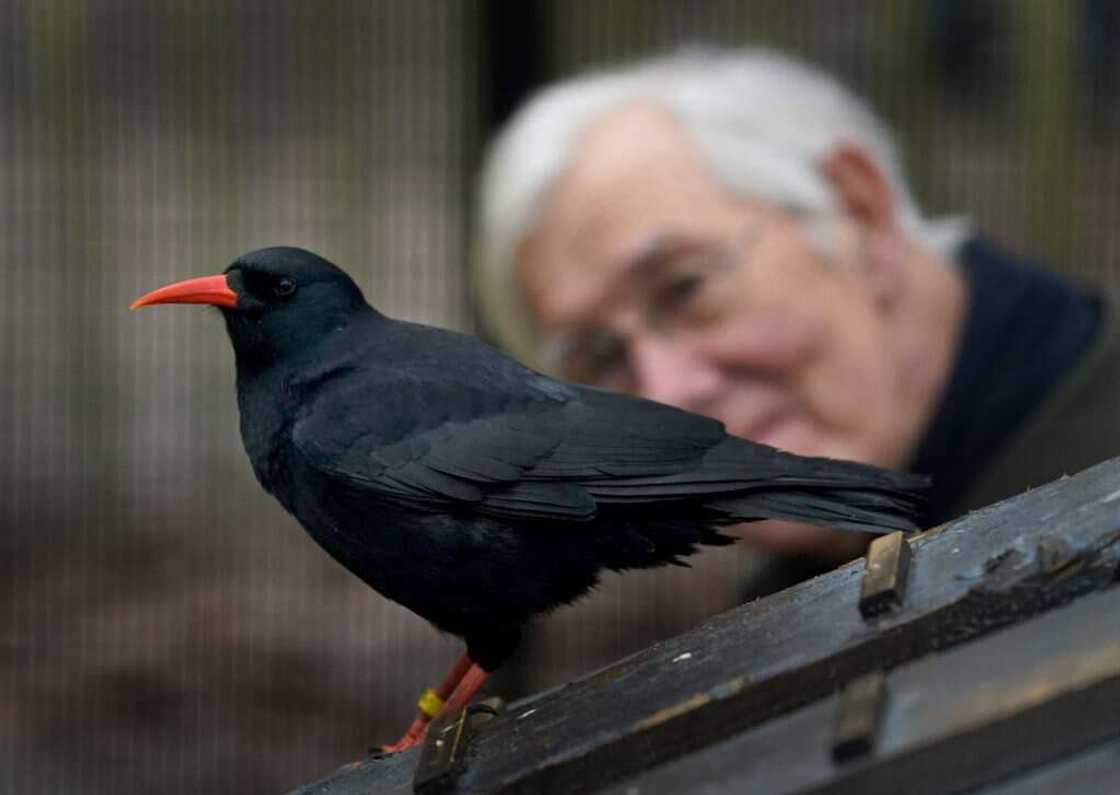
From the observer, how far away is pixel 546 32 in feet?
14.6

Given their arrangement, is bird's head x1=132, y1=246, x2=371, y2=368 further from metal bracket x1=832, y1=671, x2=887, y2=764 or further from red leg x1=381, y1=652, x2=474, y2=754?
metal bracket x1=832, y1=671, x2=887, y2=764

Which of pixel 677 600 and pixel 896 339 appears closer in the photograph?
pixel 896 339

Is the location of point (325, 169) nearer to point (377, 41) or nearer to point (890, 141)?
point (377, 41)

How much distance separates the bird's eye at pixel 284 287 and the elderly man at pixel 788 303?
53.6 inches

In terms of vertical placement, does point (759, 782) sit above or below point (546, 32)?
below

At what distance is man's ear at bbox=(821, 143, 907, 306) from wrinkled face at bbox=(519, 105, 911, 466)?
80 mm

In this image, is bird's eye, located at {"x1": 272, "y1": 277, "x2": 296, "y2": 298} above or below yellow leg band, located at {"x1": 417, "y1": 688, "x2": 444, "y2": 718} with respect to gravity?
above

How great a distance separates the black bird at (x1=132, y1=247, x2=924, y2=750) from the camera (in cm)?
204

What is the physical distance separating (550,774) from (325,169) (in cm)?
404

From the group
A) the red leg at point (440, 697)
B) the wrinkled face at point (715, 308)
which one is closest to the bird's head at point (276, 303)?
the red leg at point (440, 697)

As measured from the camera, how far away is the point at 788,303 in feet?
11.6

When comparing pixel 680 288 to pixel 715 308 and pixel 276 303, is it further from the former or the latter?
pixel 276 303

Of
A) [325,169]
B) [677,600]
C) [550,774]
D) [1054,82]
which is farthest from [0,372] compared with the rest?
[550,774]

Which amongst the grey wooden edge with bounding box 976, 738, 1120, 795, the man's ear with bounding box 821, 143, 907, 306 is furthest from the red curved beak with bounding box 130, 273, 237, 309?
the man's ear with bounding box 821, 143, 907, 306
